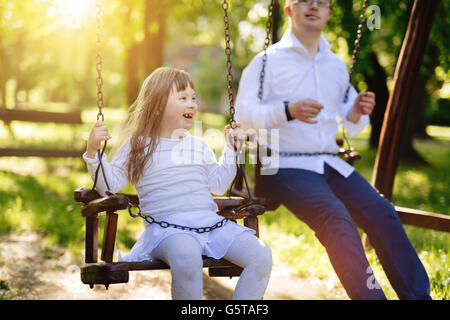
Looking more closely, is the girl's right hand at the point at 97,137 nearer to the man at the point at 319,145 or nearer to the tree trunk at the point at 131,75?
the man at the point at 319,145

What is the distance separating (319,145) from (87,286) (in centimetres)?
190

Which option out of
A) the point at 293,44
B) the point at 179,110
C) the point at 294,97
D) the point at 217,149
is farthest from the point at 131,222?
the point at 217,149

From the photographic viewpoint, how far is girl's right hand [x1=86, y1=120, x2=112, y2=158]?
250 centimetres

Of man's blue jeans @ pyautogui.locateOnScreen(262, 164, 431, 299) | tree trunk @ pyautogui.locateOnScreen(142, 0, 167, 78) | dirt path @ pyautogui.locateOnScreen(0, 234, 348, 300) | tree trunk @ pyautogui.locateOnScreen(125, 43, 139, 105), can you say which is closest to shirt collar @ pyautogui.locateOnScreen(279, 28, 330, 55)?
man's blue jeans @ pyautogui.locateOnScreen(262, 164, 431, 299)

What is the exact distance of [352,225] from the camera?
2.67 meters

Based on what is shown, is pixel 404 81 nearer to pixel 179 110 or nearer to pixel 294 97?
pixel 294 97

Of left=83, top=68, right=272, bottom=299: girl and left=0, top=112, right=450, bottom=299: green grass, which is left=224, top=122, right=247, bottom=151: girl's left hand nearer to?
left=83, top=68, right=272, bottom=299: girl

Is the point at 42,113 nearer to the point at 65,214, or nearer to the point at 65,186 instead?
the point at 65,186

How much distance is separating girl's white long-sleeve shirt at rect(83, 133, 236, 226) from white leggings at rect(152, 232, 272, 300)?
199 millimetres

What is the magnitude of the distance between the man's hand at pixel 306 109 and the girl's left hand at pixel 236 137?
0.39 meters

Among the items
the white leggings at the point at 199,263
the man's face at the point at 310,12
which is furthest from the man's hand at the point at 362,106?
the white leggings at the point at 199,263

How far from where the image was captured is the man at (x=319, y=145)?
2.66 meters
